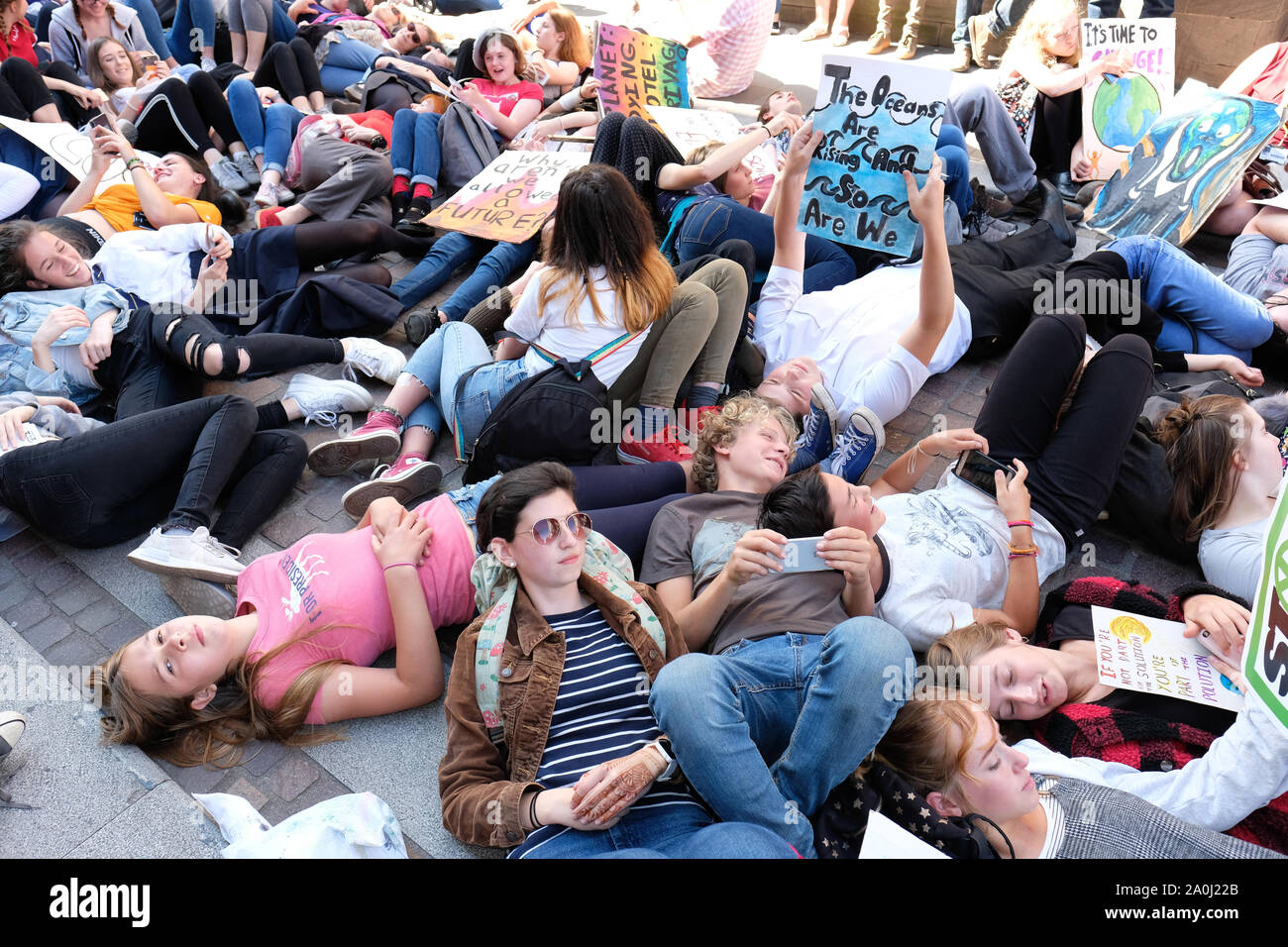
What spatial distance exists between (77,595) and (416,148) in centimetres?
402

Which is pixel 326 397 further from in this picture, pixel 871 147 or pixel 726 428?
pixel 871 147

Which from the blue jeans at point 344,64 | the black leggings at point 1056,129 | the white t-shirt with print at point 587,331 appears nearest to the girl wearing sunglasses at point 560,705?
the white t-shirt with print at point 587,331

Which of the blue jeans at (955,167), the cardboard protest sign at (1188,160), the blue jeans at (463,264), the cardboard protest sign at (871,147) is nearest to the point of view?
the cardboard protest sign at (871,147)

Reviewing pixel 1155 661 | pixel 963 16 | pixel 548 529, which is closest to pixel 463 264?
pixel 548 529

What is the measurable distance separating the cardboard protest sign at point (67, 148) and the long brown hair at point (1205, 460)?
607 centimetres

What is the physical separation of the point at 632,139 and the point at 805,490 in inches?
117

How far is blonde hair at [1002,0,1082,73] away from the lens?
18.9ft

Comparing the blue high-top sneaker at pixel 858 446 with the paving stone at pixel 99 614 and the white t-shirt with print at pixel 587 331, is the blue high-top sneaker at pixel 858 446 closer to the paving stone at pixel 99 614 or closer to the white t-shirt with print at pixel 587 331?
the white t-shirt with print at pixel 587 331

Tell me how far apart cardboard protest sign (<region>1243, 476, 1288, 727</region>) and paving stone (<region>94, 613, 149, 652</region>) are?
358 cm

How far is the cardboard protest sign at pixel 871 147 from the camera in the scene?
158 inches

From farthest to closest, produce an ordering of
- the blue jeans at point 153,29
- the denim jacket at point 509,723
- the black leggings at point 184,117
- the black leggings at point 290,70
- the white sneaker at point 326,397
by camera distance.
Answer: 1. the blue jeans at point 153,29
2. the black leggings at point 290,70
3. the black leggings at point 184,117
4. the white sneaker at point 326,397
5. the denim jacket at point 509,723

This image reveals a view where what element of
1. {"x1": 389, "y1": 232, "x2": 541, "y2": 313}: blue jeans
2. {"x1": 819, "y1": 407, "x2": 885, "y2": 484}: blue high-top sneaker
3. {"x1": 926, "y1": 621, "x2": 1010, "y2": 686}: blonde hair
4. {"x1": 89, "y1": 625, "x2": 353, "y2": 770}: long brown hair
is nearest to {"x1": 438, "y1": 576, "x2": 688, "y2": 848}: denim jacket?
{"x1": 89, "y1": 625, "x2": 353, "y2": 770}: long brown hair

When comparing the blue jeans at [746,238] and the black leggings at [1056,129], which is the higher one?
the black leggings at [1056,129]

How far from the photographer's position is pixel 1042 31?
5.81 m
